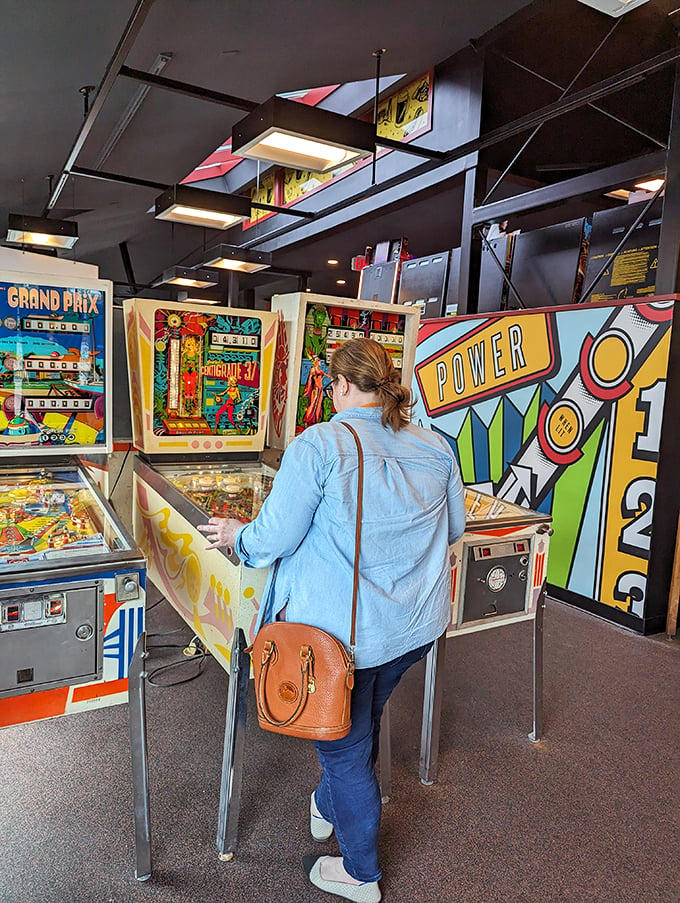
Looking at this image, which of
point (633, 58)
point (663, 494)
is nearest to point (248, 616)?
point (663, 494)

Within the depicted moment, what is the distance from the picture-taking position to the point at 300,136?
317 cm

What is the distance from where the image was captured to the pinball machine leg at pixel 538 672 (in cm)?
247

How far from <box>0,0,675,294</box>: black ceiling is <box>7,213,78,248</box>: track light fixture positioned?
508 mm

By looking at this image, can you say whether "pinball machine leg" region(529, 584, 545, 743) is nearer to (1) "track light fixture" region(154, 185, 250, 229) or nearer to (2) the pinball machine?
(2) the pinball machine

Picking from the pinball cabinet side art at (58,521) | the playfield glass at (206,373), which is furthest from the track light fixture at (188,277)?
the pinball cabinet side art at (58,521)

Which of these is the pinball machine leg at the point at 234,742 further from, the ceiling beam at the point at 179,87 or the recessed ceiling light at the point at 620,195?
the recessed ceiling light at the point at 620,195

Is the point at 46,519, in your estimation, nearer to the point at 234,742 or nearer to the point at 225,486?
the point at 225,486

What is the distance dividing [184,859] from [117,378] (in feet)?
6.64

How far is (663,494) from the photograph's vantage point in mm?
3580

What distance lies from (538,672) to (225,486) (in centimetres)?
146

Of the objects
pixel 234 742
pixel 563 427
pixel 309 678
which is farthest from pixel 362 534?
pixel 563 427

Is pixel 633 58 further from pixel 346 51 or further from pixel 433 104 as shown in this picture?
pixel 346 51

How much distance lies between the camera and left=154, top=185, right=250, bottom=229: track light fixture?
15.3ft

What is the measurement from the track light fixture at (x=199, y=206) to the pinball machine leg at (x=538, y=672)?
146 inches
